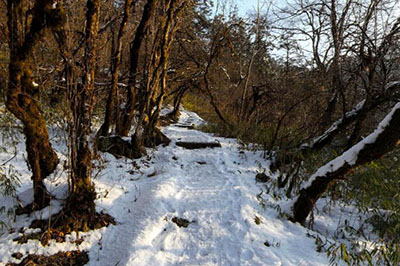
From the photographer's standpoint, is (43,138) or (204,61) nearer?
(43,138)

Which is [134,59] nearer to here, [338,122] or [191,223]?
[191,223]

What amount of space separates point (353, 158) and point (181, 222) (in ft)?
7.19

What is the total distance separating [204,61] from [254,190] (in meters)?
6.28

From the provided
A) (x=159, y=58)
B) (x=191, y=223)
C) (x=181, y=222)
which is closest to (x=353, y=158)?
(x=191, y=223)

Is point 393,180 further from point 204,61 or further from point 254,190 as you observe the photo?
point 204,61

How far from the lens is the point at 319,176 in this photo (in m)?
2.99

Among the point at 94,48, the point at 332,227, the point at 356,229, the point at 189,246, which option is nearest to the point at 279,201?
the point at 332,227

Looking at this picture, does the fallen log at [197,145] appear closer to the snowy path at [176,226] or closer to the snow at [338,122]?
the snowy path at [176,226]

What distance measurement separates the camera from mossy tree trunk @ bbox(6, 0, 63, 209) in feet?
7.39

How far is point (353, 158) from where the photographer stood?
8.55ft

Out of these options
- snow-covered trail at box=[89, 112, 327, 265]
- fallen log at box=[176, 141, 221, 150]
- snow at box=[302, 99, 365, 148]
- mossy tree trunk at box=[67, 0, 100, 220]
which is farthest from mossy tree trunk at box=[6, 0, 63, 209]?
snow at box=[302, 99, 365, 148]

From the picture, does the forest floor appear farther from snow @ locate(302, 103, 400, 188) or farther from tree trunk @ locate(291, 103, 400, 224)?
snow @ locate(302, 103, 400, 188)


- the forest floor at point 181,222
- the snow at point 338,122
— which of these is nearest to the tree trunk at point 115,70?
the forest floor at point 181,222

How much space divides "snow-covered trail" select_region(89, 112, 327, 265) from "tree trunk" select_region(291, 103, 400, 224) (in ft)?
1.14
